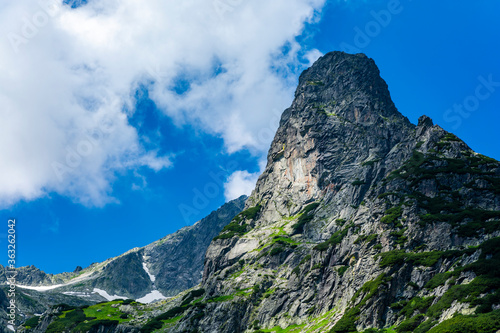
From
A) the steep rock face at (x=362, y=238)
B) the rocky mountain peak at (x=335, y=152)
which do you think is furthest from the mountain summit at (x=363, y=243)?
the rocky mountain peak at (x=335, y=152)

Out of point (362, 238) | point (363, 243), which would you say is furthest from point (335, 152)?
point (363, 243)

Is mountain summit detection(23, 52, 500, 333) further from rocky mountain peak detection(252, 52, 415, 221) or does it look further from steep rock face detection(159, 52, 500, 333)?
rocky mountain peak detection(252, 52, 415, 221)

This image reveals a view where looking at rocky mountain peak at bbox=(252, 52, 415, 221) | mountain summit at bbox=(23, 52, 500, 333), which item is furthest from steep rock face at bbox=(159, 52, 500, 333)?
rocky mountain peak at bbox=(252, 52, 415, 221)

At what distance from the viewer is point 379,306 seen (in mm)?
75562

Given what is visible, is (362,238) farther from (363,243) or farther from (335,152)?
(335,152)

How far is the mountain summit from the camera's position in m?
71.4

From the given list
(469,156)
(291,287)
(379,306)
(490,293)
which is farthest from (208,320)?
(469,156)

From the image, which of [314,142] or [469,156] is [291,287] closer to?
[469,156]

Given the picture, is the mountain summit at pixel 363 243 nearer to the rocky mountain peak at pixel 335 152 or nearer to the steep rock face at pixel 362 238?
the steep rock face at pixel 362 238

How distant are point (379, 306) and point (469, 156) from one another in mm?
75446

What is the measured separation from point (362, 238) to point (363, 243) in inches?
93.1

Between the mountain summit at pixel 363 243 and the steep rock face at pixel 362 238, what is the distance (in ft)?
1.12

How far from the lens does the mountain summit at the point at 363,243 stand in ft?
234

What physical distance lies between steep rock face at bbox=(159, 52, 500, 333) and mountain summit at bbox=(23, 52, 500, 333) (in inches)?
13.5
